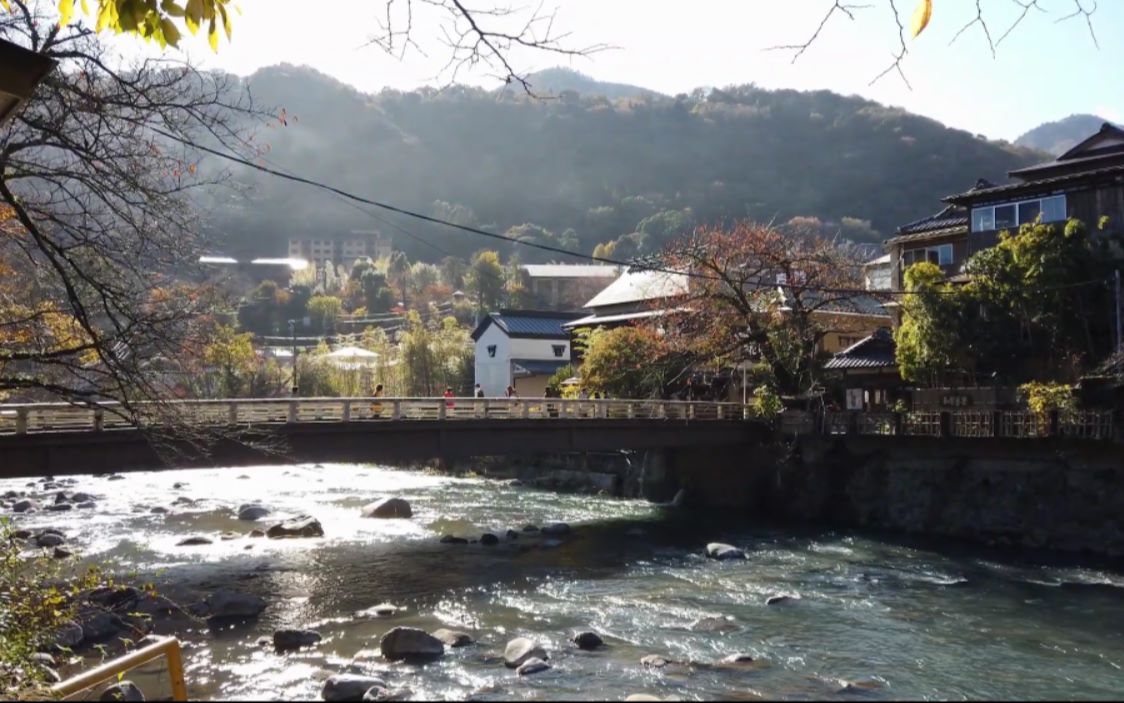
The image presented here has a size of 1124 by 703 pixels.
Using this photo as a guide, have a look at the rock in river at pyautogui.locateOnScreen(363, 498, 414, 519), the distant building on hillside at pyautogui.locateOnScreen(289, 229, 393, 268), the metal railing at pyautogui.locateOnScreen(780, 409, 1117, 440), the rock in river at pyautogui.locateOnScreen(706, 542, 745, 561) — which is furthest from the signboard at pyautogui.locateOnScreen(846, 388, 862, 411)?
the distant building on hillside at pyautogui.locateOnScreen(289, 229, 393, 268)

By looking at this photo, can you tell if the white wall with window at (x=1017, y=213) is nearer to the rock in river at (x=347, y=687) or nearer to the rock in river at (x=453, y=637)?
the rock in river at (x=453, y=637)

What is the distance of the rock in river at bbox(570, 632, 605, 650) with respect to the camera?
50.3ft

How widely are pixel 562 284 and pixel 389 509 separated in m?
75.2

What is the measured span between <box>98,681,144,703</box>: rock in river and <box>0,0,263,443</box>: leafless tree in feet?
7.55

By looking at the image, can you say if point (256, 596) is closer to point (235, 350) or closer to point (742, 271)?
point (742, 271)

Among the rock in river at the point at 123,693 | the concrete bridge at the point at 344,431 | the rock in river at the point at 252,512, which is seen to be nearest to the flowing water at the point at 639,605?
the rock in river at the point at 123,693

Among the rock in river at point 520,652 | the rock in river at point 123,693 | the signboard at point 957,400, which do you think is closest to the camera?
the rock in river at point 123,693

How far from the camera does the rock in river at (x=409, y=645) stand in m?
14.7

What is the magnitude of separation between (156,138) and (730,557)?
18845 mm

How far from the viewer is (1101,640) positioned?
51.9ft

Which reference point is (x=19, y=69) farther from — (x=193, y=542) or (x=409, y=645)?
(x=193, y=542)

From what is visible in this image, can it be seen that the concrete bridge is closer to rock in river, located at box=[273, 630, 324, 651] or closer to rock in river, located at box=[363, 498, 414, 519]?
rock in river, located at box=[273, 630, 324, 651]

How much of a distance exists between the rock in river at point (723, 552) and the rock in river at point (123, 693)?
18741mm

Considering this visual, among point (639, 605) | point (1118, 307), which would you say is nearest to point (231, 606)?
point (639, 605)
